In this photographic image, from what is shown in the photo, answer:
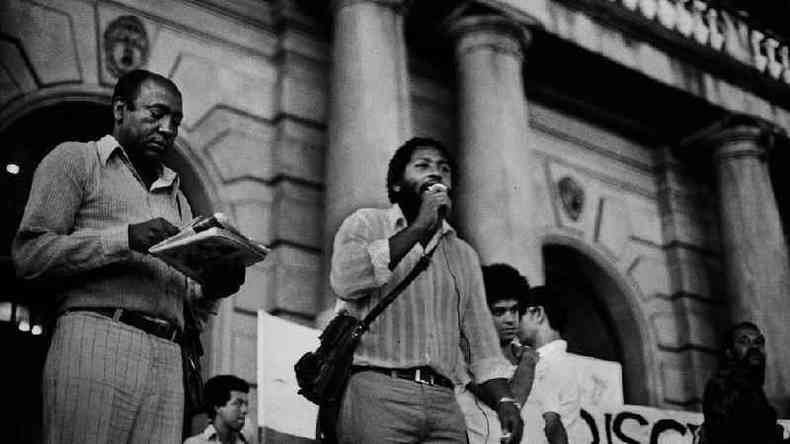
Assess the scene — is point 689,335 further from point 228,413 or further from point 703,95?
point 228,413

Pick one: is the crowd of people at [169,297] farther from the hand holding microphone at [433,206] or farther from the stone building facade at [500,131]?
the stone building facade at [500,131]

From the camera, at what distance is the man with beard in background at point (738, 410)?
6.21 m

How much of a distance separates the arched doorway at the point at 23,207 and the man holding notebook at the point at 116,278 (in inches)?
156

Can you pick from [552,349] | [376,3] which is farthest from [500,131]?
[552,349]

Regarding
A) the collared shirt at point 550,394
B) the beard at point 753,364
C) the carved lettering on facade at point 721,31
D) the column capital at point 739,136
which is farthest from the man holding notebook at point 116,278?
the column capital at point 739,136

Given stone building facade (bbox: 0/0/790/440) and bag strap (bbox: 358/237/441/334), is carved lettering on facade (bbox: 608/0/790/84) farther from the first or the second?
bag strap (bbox: 358/237/441/334)

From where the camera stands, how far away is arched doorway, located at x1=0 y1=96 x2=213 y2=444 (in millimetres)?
8289

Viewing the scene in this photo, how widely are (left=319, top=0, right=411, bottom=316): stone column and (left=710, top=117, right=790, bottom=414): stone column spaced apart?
16.8 ft

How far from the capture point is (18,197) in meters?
8.67

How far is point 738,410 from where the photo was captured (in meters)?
6.25

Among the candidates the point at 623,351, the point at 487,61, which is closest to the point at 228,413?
the point at 487,61

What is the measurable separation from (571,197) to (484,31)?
2546 mm

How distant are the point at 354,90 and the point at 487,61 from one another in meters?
1.75

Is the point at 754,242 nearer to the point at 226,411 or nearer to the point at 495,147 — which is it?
the point at 495,147
